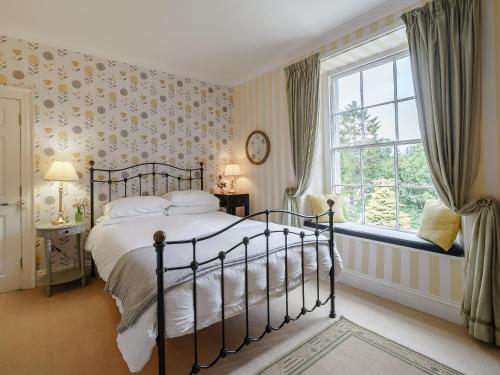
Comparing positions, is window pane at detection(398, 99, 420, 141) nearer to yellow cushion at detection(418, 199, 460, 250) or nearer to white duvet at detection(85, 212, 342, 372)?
yellow cushion at detection(418, 199, 460, 250)

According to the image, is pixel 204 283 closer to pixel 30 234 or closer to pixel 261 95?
pixel 30 234

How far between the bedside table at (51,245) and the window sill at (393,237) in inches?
112

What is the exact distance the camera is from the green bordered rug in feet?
Result: 5.51

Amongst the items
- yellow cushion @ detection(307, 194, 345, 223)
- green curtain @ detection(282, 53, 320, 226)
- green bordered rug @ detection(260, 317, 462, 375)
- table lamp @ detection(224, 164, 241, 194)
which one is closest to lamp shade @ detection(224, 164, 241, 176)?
table lamp @ detection(224, 164, 241, 194)

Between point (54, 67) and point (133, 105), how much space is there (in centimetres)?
94

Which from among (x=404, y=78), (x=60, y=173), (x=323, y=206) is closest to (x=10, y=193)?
(x=60, y=173)

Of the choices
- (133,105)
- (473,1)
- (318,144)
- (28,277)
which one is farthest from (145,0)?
(28,277)

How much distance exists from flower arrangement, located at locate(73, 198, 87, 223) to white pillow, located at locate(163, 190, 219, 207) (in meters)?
0.99

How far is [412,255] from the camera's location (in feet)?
8.11

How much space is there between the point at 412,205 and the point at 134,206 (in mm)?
3109

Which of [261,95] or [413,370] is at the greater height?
[261,95]

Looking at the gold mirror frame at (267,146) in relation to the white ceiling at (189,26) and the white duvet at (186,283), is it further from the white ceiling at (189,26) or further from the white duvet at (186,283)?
the white duvet at (186,283)

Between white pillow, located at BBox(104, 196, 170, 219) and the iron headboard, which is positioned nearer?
white pillow, located at BBox(104, 196, 170, 219)

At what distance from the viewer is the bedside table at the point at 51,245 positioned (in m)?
2.79
